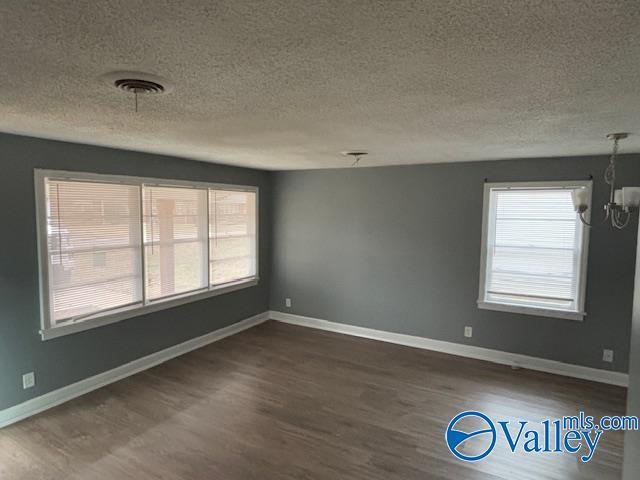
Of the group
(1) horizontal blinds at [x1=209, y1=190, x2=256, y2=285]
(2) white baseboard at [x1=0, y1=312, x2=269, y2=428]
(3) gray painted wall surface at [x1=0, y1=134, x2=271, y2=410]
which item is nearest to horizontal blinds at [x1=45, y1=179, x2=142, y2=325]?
(3) gray painted wall surface at [x1=0, y1=134, x2=271, y2=410]

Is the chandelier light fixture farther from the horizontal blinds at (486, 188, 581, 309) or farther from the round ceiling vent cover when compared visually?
the round ceiling vent cover

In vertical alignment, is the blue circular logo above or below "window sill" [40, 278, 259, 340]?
below

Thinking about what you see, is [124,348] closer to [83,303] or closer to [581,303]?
[83,303]

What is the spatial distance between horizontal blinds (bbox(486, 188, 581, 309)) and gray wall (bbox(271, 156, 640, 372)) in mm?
167

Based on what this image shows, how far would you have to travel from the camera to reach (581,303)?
394cm

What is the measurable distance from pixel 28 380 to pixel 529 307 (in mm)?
4955

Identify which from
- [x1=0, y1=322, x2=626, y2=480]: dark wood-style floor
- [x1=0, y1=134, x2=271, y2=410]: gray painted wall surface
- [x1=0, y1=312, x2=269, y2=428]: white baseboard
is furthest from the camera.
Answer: [x1=0, y1=312, x2=269, y2=428]: white baseboard

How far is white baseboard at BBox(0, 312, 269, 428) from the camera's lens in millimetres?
3108

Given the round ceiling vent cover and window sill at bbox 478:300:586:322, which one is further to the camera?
window sill at bbox 478:300:586:322

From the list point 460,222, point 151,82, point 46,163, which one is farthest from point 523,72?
point 46,163

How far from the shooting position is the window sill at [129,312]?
3.33m

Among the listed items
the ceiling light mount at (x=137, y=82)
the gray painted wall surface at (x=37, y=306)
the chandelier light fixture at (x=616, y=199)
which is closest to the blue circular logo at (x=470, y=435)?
the chandelier light fixture at (x=616, y=199)

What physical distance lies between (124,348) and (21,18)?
351 cm

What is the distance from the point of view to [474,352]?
452 cm
